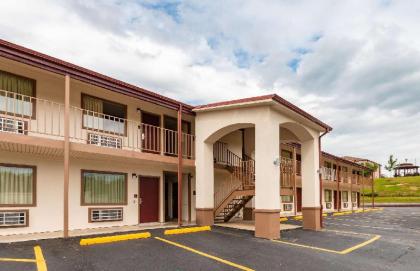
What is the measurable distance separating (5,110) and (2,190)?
2.47 m

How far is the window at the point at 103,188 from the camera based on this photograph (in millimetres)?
13586

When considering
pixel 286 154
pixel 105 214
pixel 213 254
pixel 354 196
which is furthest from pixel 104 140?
pixel 354 196

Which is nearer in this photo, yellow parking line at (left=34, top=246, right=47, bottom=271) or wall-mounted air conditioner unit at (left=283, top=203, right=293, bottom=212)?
yellow parking line at (left=34, top=246, right=47, bottom=271)

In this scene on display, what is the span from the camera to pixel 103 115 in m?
14.1

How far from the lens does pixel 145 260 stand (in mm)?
8609

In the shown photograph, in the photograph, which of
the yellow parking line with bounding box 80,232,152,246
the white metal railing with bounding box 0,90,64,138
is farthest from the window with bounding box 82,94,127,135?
the yellow parking line with bounding box 80,232,152,246

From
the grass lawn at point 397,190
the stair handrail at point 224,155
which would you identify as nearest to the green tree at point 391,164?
the grass lawn at point 397,190

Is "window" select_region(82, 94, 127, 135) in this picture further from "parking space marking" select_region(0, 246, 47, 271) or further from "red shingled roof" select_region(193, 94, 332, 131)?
"parking space marking" select_region(0, 246, 47, 271)

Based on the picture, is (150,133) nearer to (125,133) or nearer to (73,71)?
(125,133)

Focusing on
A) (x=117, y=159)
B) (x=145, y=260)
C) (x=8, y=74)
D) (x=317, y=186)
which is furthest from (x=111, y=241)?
(x=317, y=186)

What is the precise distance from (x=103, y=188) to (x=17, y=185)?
3220 mm

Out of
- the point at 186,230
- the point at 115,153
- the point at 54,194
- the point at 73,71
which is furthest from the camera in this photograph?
the point at 186,230

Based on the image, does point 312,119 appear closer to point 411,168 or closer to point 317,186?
point 317,186

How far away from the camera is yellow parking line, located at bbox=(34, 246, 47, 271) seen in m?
7.57
